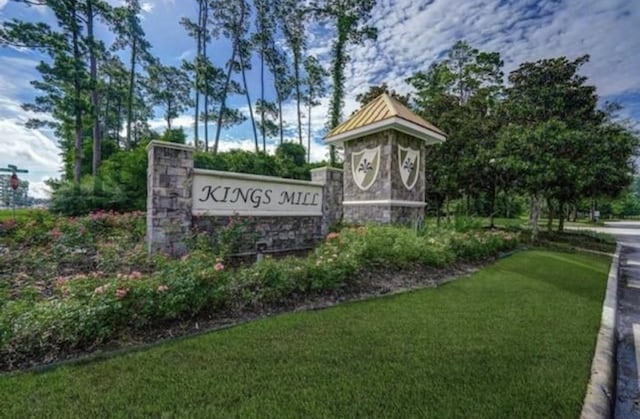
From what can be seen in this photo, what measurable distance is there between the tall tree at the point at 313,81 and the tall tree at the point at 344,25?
7.44ft

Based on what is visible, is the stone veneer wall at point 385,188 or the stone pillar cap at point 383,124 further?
the stone veneer wall at point 385,188

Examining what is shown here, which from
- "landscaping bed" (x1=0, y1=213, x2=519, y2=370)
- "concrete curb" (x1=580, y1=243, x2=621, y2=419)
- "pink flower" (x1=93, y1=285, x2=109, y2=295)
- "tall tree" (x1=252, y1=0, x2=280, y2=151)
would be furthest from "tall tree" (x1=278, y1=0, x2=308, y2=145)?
"concrete curb" (x1=580, y1=243, x2=621, y2=419)

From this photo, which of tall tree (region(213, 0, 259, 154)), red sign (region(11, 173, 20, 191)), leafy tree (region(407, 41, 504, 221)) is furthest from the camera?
tall tree (region(213, 0, 259, 154))

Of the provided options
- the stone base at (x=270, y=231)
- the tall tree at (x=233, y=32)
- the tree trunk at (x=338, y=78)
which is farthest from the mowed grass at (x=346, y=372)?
the tall tree at (x=233, y=32)

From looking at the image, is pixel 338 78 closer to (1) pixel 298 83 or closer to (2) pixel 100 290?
(1) pixel 298 83

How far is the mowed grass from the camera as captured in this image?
1517 mm

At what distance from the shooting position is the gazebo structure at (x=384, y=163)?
6.85 meters

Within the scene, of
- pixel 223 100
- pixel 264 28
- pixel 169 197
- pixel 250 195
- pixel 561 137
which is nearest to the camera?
pixel 169 197

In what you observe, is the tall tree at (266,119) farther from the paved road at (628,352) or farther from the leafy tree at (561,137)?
the paved road at (628,352)

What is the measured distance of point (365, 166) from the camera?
7410 mm

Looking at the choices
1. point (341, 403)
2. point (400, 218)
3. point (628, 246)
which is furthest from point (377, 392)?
point (628, 246)

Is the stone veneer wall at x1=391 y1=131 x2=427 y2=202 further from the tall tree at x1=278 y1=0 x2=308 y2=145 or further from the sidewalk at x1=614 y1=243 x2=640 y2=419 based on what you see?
the tall tree at x1=278 y1=0 x2=308 y2=145

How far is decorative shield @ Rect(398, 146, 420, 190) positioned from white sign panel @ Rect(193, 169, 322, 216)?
241cm

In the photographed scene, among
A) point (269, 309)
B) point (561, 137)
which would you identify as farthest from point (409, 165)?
point (269, 309)
